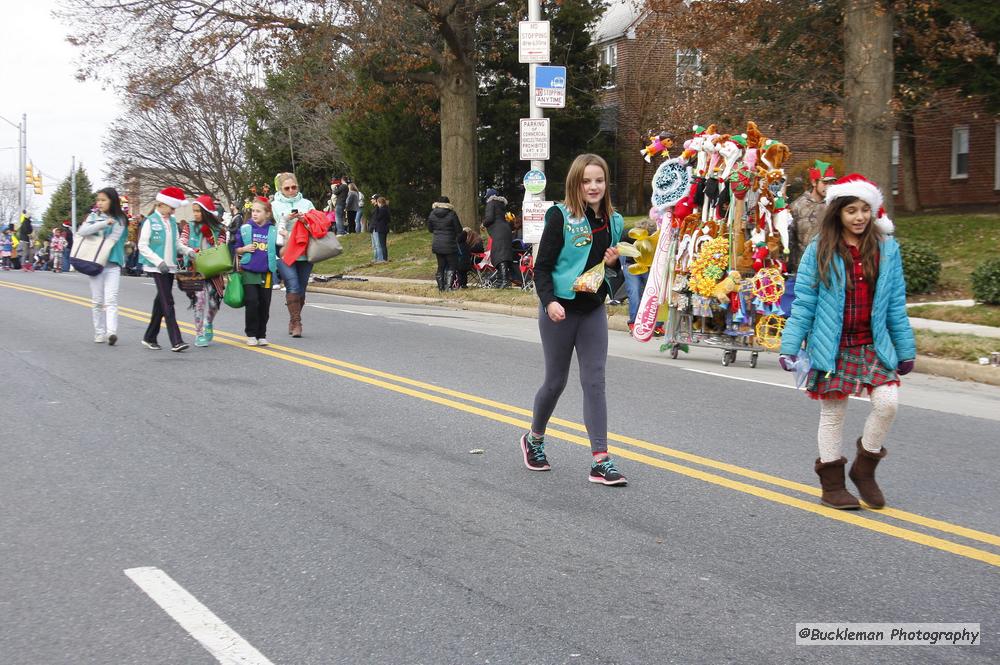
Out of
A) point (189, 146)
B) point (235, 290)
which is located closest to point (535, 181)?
point (235, 290)

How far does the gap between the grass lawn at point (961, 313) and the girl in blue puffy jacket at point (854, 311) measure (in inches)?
359

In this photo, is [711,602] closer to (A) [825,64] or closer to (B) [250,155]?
(A) [825,64]

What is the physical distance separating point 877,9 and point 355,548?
16.5 meters

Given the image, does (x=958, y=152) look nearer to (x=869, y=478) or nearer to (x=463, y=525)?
(x=869, y=478)

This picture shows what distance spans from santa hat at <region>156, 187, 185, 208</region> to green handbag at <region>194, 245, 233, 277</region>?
669 mm

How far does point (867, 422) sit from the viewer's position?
6.27 metres

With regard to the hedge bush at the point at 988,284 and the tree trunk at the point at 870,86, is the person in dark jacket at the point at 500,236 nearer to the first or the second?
the tree trunk at the point at 870,86

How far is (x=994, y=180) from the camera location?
31.0 meters

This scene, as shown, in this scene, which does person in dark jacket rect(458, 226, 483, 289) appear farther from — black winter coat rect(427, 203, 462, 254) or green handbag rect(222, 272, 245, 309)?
green handbag rect(222, 272, 245, 309)

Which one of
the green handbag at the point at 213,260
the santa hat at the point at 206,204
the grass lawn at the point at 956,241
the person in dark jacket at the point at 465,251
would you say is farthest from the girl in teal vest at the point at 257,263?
the grass lawn at the point at 956,241

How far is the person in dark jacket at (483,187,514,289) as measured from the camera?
2239 cm

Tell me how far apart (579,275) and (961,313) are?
9.92 meters

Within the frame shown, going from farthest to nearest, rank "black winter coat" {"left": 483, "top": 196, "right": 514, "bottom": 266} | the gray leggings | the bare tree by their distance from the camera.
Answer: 1. the bare tree
2. "black winter coat" {"left": 483, "top": 196, "right": 514, "bottom": 266}
3. the gray leggings

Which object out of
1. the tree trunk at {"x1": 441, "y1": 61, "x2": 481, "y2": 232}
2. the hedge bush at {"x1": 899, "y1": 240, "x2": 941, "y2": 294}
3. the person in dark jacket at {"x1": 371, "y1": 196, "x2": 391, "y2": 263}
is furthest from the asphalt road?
the person in dark jacket at {"x1": 371, "y1": 196, "x2": 391, "y2": 263}
